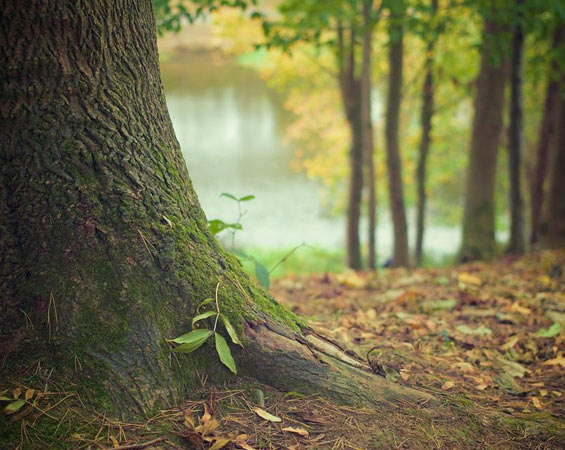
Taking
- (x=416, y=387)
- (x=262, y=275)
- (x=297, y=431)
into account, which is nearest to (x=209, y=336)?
(x=297, y=431)

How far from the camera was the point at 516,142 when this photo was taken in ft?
23.1

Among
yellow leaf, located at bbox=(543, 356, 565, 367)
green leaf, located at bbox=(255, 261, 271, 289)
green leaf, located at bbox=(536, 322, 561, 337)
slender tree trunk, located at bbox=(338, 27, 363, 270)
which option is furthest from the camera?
slender tree trunk, located at bbox=(338, 27, 363, 270)

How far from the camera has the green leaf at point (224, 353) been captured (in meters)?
1.97

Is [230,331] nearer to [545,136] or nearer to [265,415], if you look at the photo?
[265,415]

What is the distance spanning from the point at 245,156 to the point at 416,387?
72.2 ft

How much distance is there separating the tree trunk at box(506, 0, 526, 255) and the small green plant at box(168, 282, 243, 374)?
5893 millimetres

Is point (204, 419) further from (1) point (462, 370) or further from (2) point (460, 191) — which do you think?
(2) point (460, 191)

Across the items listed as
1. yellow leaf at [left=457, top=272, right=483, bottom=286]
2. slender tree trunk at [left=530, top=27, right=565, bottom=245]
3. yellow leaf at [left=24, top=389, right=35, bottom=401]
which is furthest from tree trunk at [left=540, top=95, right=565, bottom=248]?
yellow leaf at [left=24, top=389, right=35, bottom=401]

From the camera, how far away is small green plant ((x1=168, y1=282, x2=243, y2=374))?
6.32ft

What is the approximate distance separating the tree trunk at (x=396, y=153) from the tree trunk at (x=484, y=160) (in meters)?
0.96

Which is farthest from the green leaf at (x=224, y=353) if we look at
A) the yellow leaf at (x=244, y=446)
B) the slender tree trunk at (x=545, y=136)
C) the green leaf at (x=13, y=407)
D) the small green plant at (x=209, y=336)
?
the slender tree trunk at (x=545, y=136)

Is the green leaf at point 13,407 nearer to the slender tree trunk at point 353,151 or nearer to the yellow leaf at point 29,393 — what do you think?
the yellow leaf at point 29,393

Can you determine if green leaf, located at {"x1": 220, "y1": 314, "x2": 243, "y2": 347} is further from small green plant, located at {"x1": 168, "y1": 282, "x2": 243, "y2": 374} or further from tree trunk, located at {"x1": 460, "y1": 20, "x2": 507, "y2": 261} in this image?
tree trunk, located at {"x1": 460, "y1": 20, "x2": 507, "y2": 261}

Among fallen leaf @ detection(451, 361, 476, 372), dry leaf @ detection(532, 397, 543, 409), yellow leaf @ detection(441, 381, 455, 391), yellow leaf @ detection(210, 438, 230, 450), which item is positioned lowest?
dry leaf @ detection(532, 397, 543, 409)
